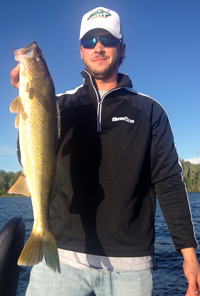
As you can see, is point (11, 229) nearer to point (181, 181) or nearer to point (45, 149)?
point (45, 149)

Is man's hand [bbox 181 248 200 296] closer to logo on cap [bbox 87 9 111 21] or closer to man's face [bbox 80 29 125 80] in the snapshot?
man's face [bbox 80 29 125 80]

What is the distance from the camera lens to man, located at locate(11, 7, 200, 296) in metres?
2.65

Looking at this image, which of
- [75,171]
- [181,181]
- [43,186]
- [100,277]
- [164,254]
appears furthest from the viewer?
[164,254]

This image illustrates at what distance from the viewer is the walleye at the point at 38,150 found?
2271 mm

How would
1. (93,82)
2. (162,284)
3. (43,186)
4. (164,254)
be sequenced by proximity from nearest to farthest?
(43,186) → (93,82) → (162,284) → (164,254)

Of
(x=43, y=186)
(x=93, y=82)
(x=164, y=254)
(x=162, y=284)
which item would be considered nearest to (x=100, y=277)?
(x=43, y=186)

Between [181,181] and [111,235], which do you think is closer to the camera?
[111,235]

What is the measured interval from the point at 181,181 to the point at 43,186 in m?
1.73

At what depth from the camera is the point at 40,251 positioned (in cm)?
222

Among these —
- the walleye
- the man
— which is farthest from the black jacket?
the walleye

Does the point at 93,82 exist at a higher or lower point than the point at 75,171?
higher

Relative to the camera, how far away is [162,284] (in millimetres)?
8484

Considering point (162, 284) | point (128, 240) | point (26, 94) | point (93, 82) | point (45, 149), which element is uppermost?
point (93, 82)

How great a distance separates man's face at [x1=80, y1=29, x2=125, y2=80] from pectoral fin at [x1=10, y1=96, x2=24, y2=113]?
1351mm
